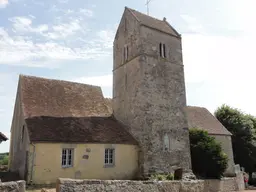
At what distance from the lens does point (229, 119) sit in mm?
32781

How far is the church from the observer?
16078 millimetres

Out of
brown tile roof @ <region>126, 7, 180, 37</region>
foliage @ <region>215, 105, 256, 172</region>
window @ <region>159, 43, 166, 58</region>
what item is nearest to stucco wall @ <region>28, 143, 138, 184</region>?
window @ <region>159, 43, 166, 58</region>

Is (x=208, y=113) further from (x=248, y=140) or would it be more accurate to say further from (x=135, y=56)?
(x=135, y=56)

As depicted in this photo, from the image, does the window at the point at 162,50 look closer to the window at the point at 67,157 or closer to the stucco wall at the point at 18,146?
the window at the point at 67,157

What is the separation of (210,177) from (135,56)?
11796mm

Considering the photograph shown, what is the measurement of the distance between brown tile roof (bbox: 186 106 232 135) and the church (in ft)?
22.1

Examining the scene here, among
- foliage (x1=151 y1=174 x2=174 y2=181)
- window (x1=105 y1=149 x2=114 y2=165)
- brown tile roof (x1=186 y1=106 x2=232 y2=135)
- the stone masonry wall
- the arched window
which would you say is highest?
brown tile roof (x1=186 y1=106 x2=232 y2=135)

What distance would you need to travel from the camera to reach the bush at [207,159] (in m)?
20.7

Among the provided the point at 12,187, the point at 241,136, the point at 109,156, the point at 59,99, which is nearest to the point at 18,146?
the point at 59,99

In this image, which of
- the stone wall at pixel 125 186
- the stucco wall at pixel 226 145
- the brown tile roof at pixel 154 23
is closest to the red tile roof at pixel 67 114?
the brown tile roof at pixel 154 23

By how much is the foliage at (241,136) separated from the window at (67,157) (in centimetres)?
2273

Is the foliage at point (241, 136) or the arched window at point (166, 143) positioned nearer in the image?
the arched window at point (166, 143)

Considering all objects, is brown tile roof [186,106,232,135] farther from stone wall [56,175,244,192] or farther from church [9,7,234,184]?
stone wall [56,175,244,192]

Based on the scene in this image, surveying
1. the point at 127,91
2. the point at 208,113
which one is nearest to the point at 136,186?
the point at 127,91
